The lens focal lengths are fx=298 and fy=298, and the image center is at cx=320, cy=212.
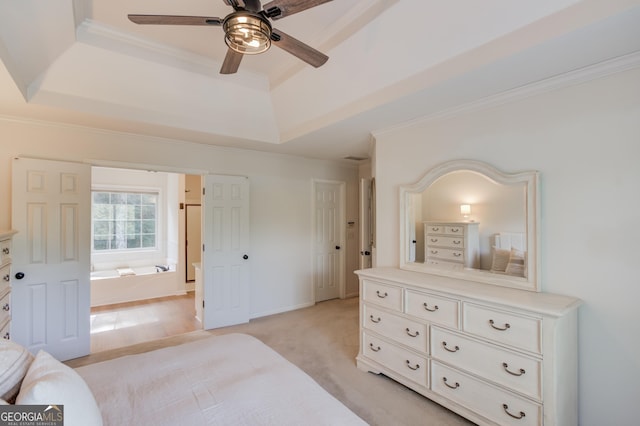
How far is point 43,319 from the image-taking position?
297 cm

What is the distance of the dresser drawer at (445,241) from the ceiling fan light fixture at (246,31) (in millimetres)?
2167

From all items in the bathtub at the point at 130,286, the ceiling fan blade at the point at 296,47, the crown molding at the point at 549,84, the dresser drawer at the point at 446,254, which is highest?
the ceiling fan blade at the point at 296,47

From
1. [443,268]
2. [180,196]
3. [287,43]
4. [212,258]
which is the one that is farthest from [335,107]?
[180,196]

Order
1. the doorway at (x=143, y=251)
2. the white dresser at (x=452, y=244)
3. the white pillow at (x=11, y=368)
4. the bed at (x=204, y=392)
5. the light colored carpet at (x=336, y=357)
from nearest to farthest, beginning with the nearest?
the white pillow at (x=11, y=368)
the bed at (x=204, y=392)
the light colored carpet at (x=336, y=357)
the white dresser at (x=452, y=244)
the doorway at (x=143, y=251)

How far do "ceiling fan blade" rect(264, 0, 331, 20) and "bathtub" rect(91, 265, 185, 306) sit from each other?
5288mm

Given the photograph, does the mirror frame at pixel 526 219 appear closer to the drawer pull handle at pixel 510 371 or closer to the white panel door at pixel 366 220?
the drawer pull handle at pixel 510 371

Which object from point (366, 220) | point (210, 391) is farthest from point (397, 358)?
point (366, 220)

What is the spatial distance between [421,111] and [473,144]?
54 centimetres

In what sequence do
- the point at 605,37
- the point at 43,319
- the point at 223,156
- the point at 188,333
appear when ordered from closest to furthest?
the point at 605,37
the point at 43,319
the point at 188,333
the point at 223,156

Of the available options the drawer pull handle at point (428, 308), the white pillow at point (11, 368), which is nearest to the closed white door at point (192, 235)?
the drawer pull handle at point (428, 308)

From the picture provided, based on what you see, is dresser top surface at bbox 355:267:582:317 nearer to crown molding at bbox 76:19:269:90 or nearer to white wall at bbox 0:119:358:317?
white wall at bbox 0:119:358:317

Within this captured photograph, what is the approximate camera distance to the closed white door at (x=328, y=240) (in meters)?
5.14

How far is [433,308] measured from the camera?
7.61 ft

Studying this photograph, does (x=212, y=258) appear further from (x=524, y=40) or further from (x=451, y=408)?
(x=524, y=40)
